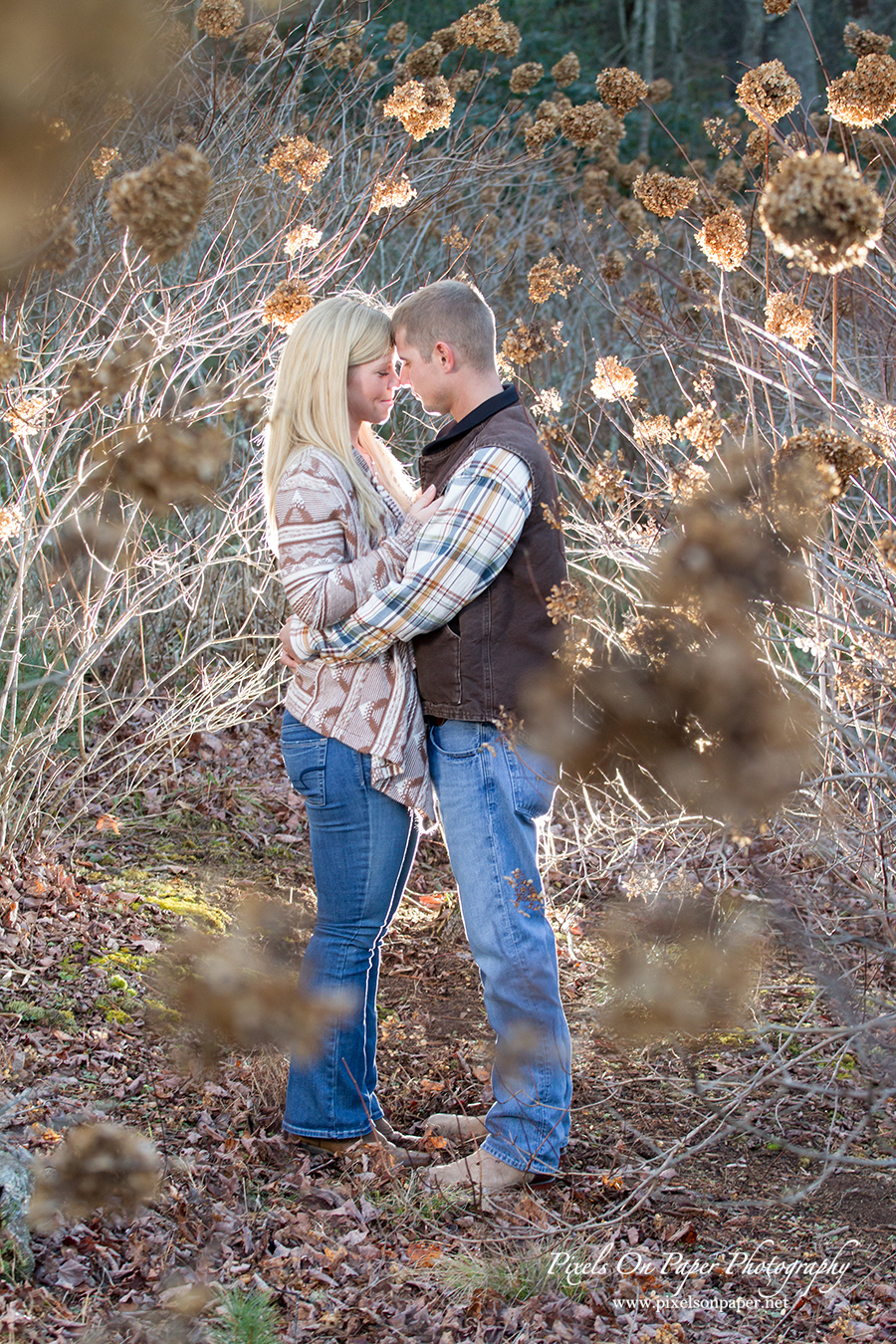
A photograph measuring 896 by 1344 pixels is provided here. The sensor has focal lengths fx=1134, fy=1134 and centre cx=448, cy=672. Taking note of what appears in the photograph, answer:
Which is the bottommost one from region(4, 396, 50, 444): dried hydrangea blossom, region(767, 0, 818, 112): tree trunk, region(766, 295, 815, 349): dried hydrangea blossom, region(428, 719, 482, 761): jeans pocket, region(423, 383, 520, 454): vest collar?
region(767, 0, 818, 112): tree trunk

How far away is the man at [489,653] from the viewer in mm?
2623

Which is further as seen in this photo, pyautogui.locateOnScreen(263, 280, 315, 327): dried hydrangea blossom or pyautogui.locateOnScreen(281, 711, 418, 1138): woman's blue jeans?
pyautogui.locateOnScreen(263, 280, 315, 327): dried hydrangea blossom

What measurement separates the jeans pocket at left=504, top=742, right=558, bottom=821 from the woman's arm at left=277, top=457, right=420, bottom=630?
Result: 1.69 feet

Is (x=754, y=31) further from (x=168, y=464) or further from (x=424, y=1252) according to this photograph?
(x=168, y=464)

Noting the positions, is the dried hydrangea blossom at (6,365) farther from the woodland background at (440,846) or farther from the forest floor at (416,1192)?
the forest floor at (416,1192)

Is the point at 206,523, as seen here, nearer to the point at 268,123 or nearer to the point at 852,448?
the point at 268,123

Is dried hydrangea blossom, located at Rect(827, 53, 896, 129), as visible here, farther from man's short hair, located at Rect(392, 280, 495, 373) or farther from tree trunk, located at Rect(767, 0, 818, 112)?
tree trunk, located at Rect(767, 0, 818, 112)

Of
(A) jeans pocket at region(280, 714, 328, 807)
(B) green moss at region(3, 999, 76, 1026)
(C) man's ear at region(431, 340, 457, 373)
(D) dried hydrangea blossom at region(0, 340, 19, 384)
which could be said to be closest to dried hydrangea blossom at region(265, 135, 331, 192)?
(C) man's ear at region(431, 340, 457, 373)

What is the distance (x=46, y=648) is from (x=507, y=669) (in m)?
2.98

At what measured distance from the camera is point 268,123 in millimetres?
5934

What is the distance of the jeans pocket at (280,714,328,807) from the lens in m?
2.79

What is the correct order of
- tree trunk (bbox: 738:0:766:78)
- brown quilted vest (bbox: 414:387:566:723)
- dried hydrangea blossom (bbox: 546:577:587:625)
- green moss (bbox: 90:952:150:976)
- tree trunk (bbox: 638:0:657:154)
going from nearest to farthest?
dried hydrangea blossom (bbox: 546:577:587:625), brown quilted vest (bbox: 414:387:566:723), green moss (bbox: 90:952:150:976), tree trunk (bbox: 638:0:657:154), tree trunk (bbox: 738:0:766:78)

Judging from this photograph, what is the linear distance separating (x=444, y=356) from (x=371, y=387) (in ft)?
0.70

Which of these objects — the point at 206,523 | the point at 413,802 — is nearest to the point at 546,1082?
the point at 413,802
